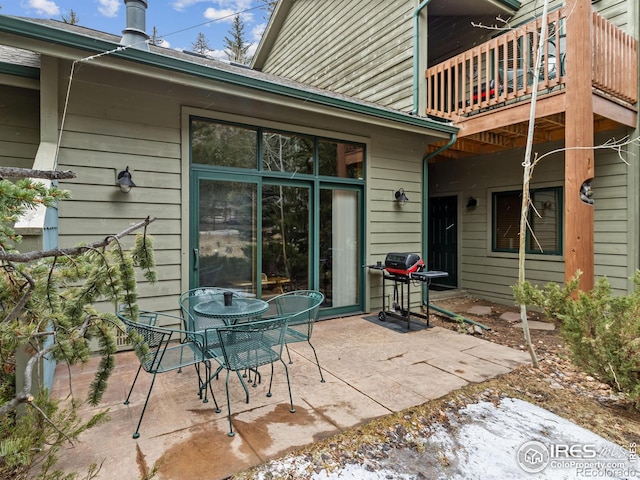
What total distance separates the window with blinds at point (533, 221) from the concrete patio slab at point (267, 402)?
9.77 ft

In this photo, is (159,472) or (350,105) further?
(350,105)

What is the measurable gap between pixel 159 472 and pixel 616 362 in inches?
120

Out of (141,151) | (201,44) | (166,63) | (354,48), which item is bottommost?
(141,151)

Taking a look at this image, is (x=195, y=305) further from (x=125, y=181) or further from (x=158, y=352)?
(x=125, y=181)

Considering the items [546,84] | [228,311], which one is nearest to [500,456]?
[228,311]

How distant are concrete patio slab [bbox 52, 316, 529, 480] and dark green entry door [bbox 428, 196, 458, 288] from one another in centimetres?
370

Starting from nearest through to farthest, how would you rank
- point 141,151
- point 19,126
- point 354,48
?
point 19,126 → point 141,151 → point 354,48

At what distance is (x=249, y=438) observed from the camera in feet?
7.01

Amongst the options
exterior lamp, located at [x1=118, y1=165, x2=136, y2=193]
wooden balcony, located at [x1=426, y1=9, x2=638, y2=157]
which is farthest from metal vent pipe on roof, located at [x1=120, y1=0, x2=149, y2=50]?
wooden balcony, located at [x1=426, y1=9, x2=638, y2=157]

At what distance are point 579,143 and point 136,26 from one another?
16.7ft

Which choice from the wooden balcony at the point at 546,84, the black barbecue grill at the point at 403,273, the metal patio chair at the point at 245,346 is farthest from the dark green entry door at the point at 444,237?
the metal patio chair at the point at 245,346

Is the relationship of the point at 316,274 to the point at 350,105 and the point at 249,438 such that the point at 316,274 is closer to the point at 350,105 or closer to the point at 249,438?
the point at 350,105

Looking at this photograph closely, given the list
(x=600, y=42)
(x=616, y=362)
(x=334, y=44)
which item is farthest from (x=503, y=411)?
(x=334, y=44)

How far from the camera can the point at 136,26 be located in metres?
3.99
